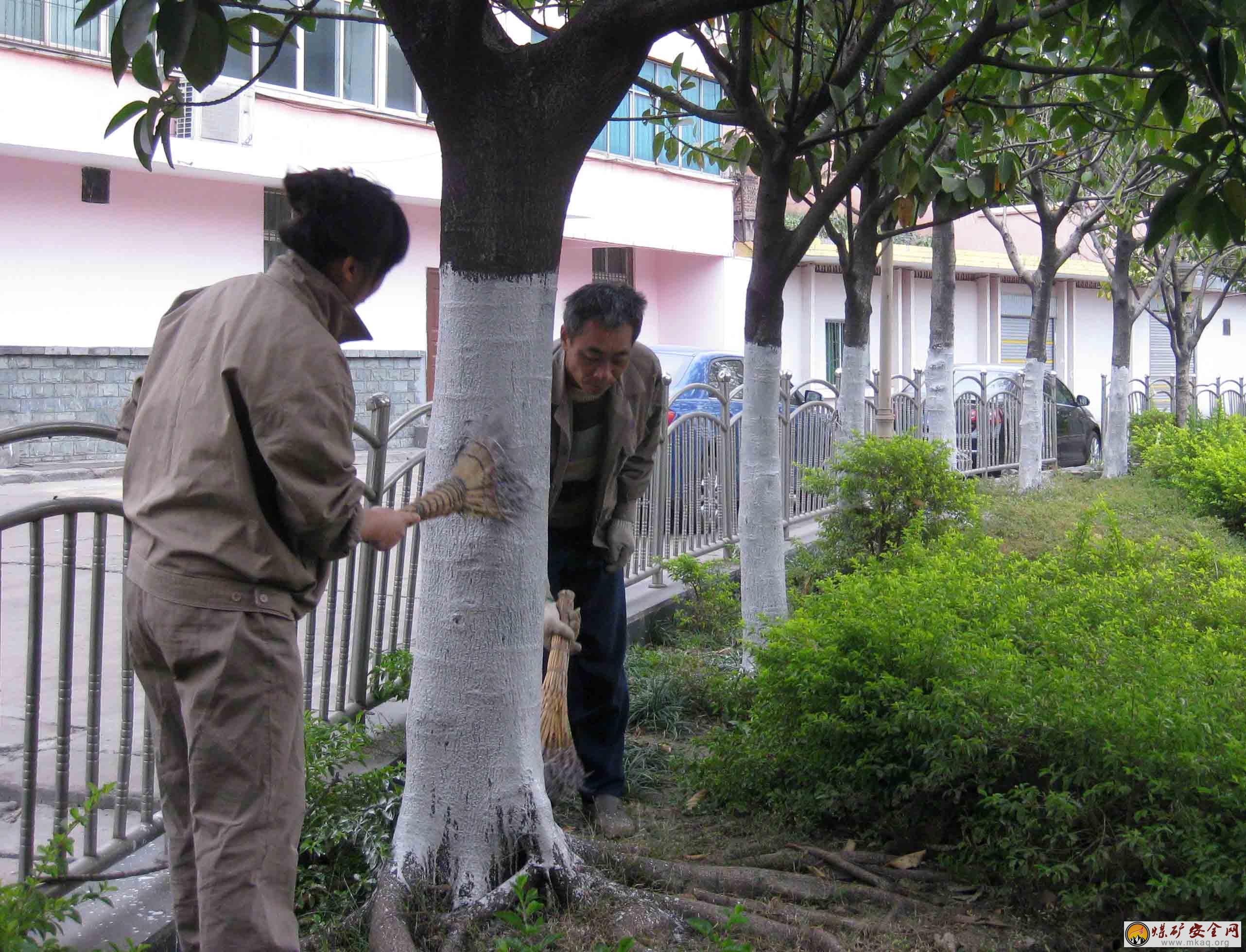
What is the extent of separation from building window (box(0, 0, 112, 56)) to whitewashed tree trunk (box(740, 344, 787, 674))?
12569mm

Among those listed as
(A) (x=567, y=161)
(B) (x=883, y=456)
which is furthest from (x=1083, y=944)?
(B) (x=883, y=456)

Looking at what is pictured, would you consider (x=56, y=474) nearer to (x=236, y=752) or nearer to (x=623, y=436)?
(x=623, y=436)

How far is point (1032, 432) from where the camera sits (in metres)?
12.8

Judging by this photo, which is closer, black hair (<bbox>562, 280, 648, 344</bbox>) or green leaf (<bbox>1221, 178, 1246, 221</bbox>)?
green leaf (<bbox>1221, 178, 1246, 221</bbox>)

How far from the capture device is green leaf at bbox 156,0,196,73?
8.96 feet

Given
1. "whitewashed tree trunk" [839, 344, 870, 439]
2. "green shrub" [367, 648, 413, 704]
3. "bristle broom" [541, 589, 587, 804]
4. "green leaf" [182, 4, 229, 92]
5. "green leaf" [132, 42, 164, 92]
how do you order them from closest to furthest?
"green leaf" [182, 4, 229, 92] < "green leaf" [132, 42, 164, 92] < "bristle broom" [541, 589, 587, 804] < "green shrub" [367, 648, 413, 704] < "whitewashed tree trunk" [839, 344, 870, 439]

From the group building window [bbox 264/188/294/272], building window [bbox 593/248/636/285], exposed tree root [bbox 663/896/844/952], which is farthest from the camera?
building window [bbox 593/248/636/285]

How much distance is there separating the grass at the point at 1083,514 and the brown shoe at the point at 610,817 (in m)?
4.57

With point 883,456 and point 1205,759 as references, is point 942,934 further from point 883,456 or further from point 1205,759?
point 883,456

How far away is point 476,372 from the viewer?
10.3ft

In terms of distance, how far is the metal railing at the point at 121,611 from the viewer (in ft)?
10.2

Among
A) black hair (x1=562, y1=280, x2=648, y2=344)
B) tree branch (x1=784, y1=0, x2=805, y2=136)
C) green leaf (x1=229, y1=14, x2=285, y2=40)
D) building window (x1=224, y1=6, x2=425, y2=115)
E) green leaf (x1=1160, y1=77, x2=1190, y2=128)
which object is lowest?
black hair (x1=562, y1=280, x2=648, y2=344)

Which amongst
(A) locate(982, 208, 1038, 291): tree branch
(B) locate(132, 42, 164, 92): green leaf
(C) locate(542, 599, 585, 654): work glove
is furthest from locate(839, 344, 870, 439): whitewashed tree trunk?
(A) locate(982, 208, 1038, 291): tree branch

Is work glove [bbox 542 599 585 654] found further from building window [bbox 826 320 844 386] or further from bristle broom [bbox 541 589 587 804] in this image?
building window [bbox 826 320 844 386]
